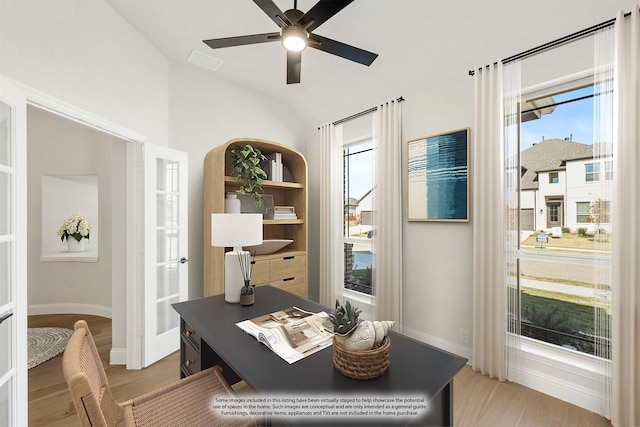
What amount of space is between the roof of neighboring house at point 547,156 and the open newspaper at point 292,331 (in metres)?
1.93

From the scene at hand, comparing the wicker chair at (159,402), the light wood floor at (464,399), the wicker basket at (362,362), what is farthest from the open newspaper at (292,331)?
the light wood floor at (464,399)

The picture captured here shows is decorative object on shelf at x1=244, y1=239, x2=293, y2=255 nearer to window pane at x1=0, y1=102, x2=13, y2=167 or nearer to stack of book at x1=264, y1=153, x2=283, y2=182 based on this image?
stack of book at x1=264, y1=153, x2=283, y2=182

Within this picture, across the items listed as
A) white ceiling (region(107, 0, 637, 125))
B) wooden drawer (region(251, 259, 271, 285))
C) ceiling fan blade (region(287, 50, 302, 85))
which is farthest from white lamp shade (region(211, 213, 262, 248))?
white ceiling (region(107, 0, 637, 125))

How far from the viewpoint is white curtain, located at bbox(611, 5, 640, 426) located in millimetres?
1604

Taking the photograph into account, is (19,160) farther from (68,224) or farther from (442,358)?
(68,224)

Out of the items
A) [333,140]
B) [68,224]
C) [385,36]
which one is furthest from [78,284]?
[385,36]

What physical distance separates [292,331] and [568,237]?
2.06m

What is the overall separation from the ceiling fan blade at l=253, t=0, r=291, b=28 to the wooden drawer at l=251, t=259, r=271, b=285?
7.15 ft

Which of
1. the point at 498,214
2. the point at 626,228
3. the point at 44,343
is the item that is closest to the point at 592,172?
the point at 626,228

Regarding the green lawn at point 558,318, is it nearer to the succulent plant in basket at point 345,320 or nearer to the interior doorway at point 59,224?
the succulent plant in basket at point 345,320

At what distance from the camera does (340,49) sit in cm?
186

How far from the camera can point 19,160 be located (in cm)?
149

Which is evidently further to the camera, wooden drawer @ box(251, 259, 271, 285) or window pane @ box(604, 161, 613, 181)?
wooden drawer @ box(251, 259, 271, 285)

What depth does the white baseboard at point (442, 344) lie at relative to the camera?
246 cm
